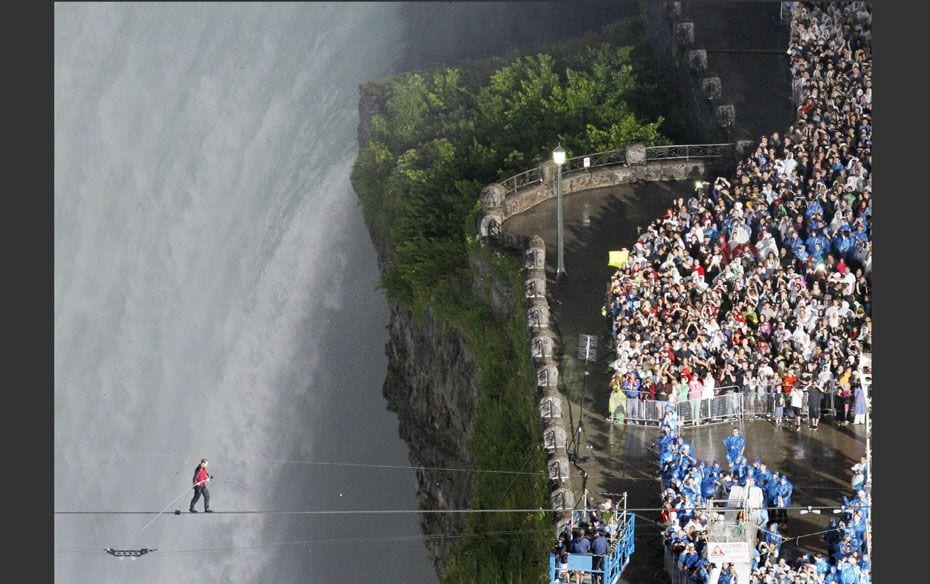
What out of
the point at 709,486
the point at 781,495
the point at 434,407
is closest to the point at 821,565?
the point at 781,495

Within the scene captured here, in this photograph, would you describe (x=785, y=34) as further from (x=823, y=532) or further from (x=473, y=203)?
(x=823, y=532)

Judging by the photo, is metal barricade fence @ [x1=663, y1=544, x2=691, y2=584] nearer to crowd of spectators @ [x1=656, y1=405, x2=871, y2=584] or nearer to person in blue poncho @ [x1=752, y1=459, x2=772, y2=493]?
crowd of spectators @ [x1=656, y1=405, x2=871, y2=584]

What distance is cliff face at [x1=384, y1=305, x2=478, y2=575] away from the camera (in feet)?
237

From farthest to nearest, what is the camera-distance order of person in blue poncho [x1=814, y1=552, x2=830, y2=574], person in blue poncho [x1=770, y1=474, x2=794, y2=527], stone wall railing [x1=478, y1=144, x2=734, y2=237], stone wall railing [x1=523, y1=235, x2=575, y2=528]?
stone wall railing [x1=478, y1=144, x2=734, y2=237]
stone wall railing [x1=523, y1=235, x2=575, y2=528]
person in blue poncho [x1=770, y1=474, x2=794, y2=527]
person in blue poncho [x1=814, y1=552, x2=830, y2=574]


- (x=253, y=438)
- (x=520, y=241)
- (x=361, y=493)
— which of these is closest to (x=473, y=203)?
(x=520, y=241)

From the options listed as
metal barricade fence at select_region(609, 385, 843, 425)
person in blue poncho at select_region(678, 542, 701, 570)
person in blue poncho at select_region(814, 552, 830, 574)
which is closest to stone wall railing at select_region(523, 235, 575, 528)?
metal barricade fence at select_region(609, 385, 843, 425)

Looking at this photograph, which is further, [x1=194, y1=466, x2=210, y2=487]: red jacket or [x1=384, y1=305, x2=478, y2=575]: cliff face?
[x1=384, y1=305, x2=478, y2=575]: cliff face

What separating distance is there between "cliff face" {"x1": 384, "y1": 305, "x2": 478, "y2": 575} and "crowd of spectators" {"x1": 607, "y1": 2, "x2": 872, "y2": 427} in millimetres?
7775

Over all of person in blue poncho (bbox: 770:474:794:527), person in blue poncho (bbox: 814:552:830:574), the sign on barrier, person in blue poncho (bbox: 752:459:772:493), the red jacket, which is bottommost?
person in blue poncho (bbox: 814:552:830:574)

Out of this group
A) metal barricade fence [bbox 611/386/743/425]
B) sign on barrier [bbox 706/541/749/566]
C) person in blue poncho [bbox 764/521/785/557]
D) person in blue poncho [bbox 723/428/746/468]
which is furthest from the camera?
metal barricade fence [bbox 611/386/743/425]

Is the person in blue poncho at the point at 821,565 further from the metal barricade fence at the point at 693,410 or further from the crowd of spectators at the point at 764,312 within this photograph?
the metal barricade fence at the point at 693,410

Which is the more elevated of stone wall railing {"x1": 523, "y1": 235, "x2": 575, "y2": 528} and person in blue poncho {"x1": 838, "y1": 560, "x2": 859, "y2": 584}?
stone wall railing {"x1": 523, "y1": 235, "x2": 575, "y2": 528}

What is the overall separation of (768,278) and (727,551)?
1006cm

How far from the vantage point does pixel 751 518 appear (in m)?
55.1
